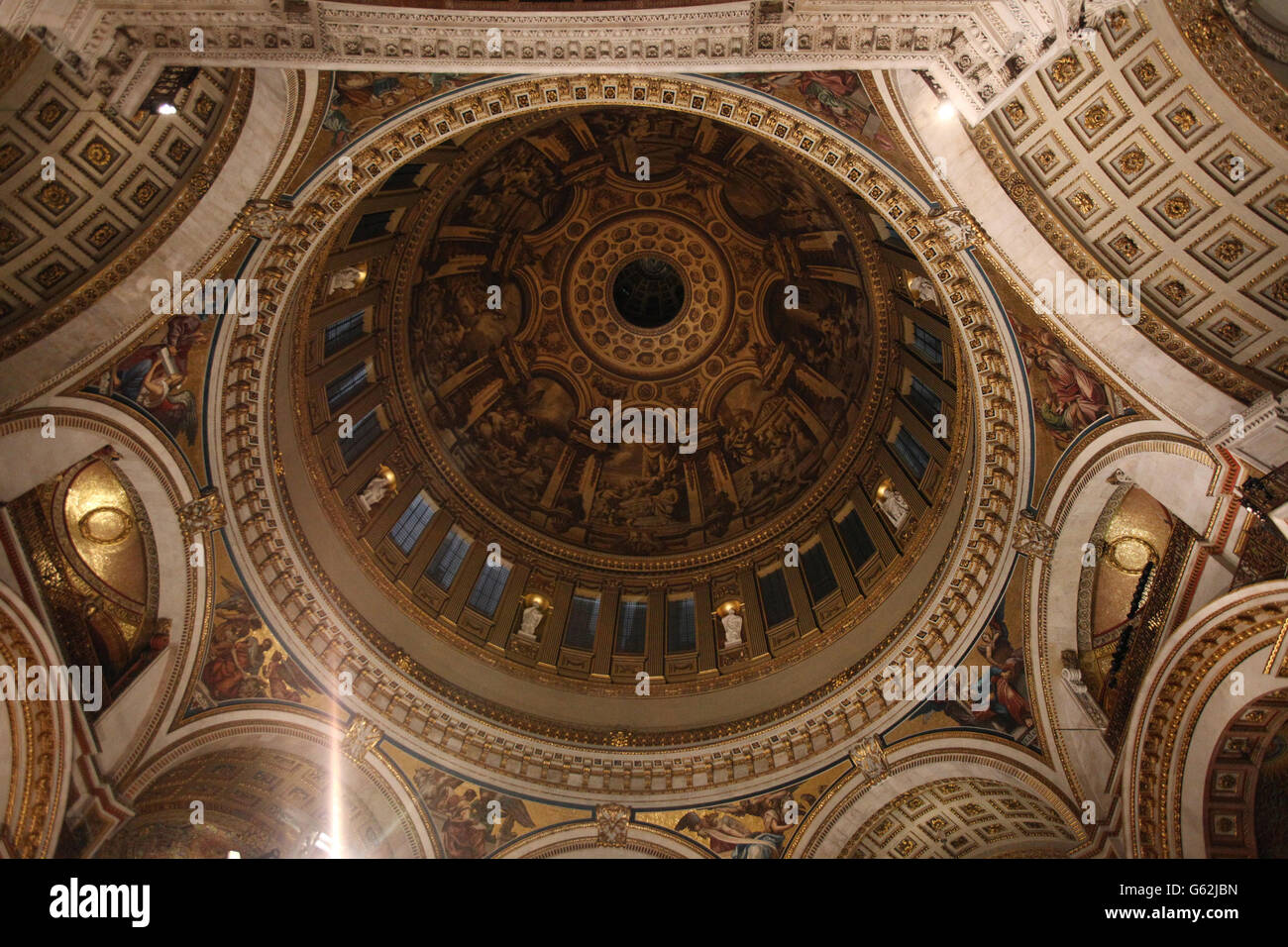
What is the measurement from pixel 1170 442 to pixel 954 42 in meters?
6.33

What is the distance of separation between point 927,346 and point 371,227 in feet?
40.2

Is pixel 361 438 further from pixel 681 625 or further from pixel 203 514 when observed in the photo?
pixel 681 625

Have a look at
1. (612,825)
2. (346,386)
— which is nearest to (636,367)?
(346,386)

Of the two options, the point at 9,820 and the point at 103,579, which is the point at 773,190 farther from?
the point at 9,820

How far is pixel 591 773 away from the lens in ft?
68.0

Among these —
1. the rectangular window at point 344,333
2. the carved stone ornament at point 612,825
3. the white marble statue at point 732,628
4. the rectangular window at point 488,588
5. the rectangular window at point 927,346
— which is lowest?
the carved stone ornament at point 612,825

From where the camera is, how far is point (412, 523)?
2302cm

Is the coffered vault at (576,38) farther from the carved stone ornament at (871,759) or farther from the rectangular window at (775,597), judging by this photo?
the rectangular window at (775,597)

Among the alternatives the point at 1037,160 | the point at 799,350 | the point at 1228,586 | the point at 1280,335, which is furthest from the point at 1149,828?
the point at 799,350

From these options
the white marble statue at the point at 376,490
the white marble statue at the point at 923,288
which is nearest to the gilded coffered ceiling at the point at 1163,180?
the white marble statue at the point at 923,288

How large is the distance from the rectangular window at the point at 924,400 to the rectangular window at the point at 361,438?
12.5 m

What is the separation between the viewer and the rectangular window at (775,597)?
23172mm

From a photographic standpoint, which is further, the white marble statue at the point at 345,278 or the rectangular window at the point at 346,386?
the rectangular window at the point at 346,386

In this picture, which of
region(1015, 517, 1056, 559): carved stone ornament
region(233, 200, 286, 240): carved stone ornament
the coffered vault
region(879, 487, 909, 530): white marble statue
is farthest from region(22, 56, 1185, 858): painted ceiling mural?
the coffered vault
